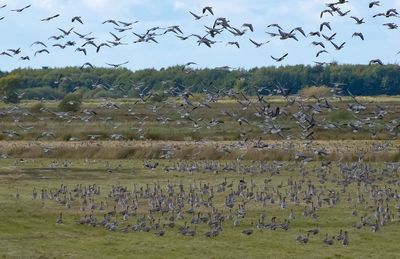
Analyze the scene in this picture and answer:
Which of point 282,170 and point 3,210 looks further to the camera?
point 282,170

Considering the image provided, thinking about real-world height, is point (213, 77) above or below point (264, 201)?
above

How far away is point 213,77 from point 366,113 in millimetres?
92197

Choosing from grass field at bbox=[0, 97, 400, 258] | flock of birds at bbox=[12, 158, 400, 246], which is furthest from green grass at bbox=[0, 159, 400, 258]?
flock of birds at bbox=[12, 158, 400, 246]

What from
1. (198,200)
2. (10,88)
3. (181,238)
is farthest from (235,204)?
(10,88)

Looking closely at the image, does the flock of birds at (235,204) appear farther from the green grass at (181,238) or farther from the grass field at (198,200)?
the green grass at (181,238)

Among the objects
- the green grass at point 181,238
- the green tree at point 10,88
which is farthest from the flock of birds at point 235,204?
the green tree at point 10,88

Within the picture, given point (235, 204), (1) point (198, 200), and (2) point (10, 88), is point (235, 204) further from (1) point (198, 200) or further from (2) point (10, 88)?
(2) point (10, 88)

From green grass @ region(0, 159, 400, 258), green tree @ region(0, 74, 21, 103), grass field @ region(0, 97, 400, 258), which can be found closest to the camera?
green grass @ region(0, 159, 400, 258)

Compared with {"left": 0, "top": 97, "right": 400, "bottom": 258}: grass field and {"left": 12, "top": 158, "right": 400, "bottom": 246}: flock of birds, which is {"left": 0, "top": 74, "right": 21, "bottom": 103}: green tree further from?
{"left": 12, "top": 158, "right": 400, "bottom": 246}: flock of birds

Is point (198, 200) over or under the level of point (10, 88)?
under

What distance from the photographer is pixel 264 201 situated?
134ft

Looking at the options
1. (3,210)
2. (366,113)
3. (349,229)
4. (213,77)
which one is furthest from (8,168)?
(213,77)

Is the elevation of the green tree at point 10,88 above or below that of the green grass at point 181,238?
above

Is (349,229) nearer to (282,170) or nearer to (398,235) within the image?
(398,235)
